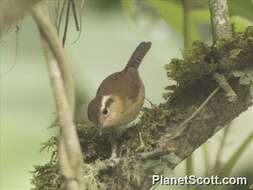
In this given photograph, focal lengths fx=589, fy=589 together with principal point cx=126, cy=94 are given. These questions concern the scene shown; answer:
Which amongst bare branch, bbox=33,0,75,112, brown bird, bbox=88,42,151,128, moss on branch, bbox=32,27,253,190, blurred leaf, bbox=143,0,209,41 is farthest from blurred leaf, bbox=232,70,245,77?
bare branch, bbox=33,0,75,112

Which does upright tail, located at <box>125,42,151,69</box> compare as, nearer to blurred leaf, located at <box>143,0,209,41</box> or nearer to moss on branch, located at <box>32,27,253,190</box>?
blurred leaf, located at <box>143,0,209,41</box>

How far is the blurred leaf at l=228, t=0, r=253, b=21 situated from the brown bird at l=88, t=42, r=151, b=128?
15.7 inches

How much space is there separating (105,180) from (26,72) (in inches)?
48.3

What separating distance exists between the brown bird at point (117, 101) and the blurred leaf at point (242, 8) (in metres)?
0.40

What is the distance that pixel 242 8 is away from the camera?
182cm

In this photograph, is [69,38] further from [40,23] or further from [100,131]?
[40,23]

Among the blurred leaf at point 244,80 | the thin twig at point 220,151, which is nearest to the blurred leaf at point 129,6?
the thin twig at point 220,151

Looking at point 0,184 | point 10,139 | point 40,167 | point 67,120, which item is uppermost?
point 10,139

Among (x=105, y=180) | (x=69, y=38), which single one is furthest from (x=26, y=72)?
(x=105, y=180)

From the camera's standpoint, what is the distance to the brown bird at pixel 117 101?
186cm

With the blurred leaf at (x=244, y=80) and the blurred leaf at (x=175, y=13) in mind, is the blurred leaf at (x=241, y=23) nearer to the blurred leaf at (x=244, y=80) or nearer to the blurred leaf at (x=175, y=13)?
the blurred leaf at (x=175, y=13)

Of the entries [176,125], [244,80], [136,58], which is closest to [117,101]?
[136,58]

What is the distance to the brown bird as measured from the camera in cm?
186

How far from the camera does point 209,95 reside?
5.17 ft
